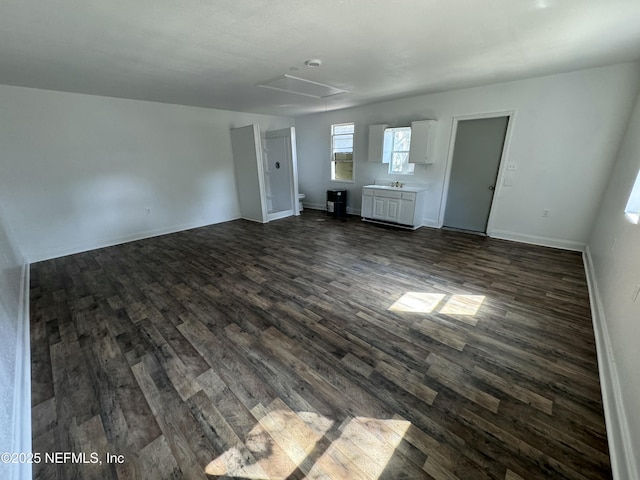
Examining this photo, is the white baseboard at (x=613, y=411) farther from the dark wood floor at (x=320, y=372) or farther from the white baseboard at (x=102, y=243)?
the white baseboard at (x=102, y=243)

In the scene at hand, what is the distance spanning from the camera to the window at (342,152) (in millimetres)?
6289

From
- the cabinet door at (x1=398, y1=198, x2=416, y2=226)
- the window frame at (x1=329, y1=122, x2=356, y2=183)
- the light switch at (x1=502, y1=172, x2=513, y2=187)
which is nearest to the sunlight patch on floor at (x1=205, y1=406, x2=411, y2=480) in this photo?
the cabinet door at (x1=398, y1=198, x2=416, y2=226)

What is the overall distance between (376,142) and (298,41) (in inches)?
137

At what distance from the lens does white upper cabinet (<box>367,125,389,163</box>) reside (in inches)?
214

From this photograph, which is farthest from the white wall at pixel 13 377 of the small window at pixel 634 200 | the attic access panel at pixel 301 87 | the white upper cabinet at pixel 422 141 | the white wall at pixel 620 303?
the white upper cabinet at pixel 422 141

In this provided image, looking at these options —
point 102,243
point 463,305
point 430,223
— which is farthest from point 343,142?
point 102,243

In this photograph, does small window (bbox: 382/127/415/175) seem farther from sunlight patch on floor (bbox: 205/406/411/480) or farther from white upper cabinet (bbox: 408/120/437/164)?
sunlight patch on floor (bbox: 205/406/411/480)

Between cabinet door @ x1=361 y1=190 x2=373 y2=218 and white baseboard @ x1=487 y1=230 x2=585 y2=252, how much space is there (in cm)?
230

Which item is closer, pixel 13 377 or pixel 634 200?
pixel 13 377

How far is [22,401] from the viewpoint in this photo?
61.3 inches

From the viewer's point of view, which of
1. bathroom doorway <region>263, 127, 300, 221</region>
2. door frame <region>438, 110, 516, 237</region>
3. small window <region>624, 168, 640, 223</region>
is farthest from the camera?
bathroom doorway <region>263, 127, 300, 221</region>

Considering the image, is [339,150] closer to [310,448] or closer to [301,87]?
[301,87]

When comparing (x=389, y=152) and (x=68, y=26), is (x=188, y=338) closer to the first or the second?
(x=68, y=26)

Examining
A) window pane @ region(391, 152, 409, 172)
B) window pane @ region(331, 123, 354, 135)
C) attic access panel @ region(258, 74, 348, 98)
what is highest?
attic access panel @ region(258, 74, 348, 98)
